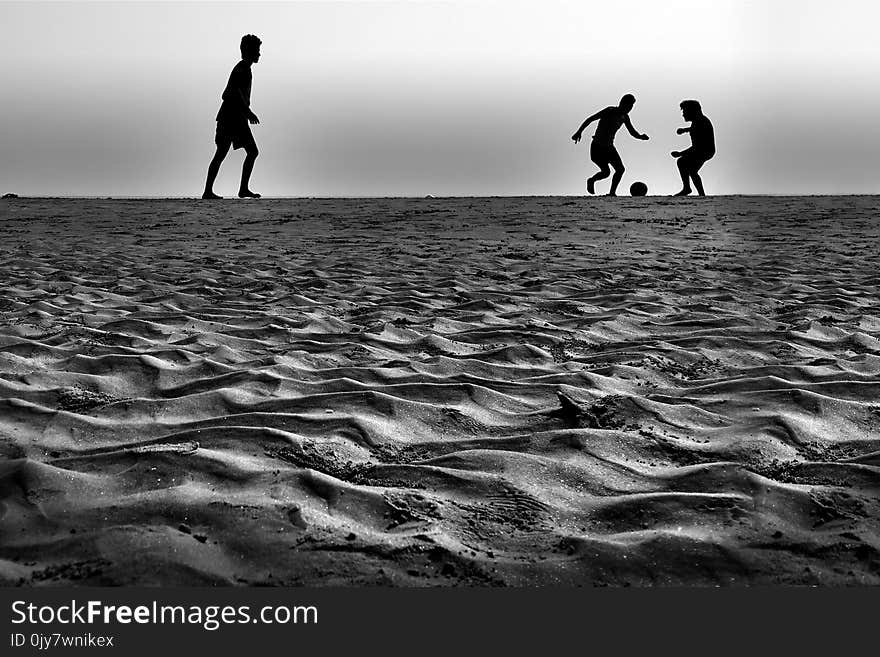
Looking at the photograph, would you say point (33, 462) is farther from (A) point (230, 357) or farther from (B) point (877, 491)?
(B) point (877, 491)

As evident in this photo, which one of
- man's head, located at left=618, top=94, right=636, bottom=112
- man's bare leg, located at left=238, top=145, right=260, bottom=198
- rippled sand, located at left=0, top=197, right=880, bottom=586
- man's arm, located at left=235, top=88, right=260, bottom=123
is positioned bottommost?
rippled sand, located at left=0, top=197, right=880, bottom=586

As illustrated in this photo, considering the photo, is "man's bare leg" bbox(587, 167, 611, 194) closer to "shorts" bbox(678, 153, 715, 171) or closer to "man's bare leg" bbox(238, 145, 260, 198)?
"shorts" bbox(678, 153, 715, 171)

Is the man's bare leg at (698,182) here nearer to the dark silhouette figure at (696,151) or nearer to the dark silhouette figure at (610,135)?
the dark silhouette figure at (696,151)

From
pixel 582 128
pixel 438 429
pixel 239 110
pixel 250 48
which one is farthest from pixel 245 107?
pixel 438 429

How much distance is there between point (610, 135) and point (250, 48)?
619 centimetres

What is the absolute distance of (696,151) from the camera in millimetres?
14141

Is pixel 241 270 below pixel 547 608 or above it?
above

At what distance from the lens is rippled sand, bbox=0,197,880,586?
168cm

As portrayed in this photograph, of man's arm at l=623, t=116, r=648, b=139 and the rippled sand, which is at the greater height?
man's arm at l=623, t=116, r=648, b=139

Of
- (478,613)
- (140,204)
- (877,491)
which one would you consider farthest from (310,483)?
(140,204)

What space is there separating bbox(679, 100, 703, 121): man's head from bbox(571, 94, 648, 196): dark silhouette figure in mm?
864

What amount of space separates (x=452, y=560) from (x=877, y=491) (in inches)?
41.2

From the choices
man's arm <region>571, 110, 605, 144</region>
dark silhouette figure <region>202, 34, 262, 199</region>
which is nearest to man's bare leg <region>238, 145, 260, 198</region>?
dark silhouette figure <region>202, 34, 262, 199</region>

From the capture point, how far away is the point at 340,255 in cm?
689
